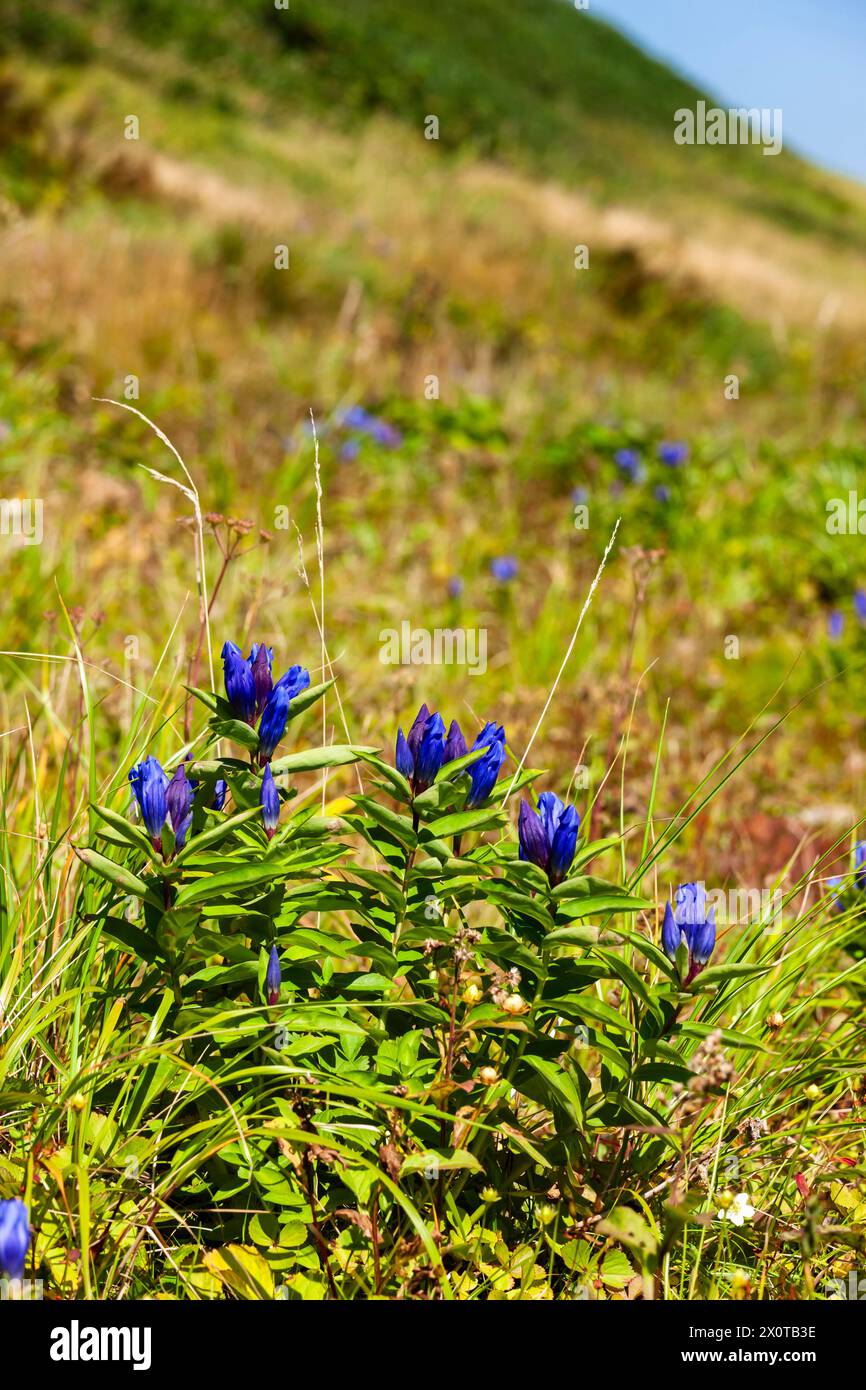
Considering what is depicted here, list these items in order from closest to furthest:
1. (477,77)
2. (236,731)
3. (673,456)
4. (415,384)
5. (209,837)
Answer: (209,837), (236,731), (673,456), (415,384), (477,77)

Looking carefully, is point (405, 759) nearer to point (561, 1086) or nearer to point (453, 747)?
point (453, 747)

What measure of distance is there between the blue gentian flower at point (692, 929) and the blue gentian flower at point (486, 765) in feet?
0.93

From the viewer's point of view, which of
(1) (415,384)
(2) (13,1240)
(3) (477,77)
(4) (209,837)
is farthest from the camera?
(3) (477,77)

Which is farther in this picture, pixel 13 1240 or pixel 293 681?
pixel 293 681

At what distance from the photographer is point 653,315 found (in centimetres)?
1070

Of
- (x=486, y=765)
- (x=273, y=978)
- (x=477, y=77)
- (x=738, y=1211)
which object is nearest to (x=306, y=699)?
(x=486, y=765)

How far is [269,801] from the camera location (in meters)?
1.43

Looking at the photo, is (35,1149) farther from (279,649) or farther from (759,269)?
(759,269)

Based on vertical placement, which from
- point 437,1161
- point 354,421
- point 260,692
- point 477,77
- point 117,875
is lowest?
point 437,1161

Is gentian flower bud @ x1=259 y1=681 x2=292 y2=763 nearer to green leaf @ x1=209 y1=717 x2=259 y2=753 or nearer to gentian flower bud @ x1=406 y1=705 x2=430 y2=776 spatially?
green leaf @ x1=209 y1=717 x2=259 y2=753

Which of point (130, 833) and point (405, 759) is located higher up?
point (405, 759)

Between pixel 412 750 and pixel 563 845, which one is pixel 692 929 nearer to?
pixel 563 845

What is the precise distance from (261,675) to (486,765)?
326 millimetres

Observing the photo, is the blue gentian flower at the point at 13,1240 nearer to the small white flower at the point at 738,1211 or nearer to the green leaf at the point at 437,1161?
the green leaf at the point at 437,1161
